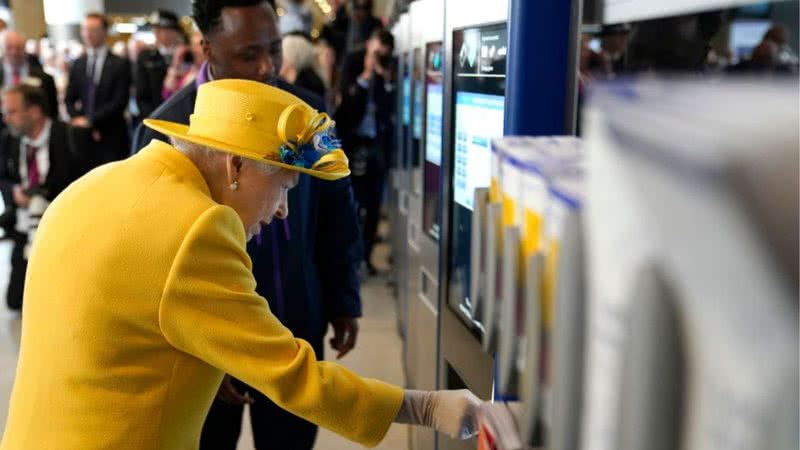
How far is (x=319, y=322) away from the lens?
7.42 feet

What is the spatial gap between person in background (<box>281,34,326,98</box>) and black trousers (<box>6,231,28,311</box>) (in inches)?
74.6

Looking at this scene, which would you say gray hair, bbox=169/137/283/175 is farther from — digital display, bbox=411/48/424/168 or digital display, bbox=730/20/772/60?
digital display, bbox=411/48/424/168

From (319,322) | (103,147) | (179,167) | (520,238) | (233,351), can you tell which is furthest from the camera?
(103,147)

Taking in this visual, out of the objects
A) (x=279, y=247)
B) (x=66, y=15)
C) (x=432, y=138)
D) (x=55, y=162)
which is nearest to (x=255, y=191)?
(x=279, y=247)

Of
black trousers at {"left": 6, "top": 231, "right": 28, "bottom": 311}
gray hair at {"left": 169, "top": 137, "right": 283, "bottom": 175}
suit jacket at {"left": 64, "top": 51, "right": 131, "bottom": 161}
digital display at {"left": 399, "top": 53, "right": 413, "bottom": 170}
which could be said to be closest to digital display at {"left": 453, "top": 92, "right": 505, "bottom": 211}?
gray hair at {"left": 169, "top": 137, "right": 283, "bottom": 175}

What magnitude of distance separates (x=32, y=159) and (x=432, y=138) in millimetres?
3261

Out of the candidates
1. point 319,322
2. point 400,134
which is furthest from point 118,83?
point 319,322

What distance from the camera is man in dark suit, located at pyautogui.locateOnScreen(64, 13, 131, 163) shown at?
249 inches

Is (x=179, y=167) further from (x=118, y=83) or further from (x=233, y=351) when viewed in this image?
(x=118, y=83)

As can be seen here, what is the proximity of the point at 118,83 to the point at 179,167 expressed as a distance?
542 centimetres

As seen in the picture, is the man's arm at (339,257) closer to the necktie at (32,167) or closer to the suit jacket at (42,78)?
the necktie at (32,167)

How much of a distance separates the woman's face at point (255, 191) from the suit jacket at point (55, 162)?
366 centimetres

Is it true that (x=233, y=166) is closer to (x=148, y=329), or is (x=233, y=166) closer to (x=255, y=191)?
(x=255, y=191)

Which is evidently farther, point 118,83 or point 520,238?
point 118,83
